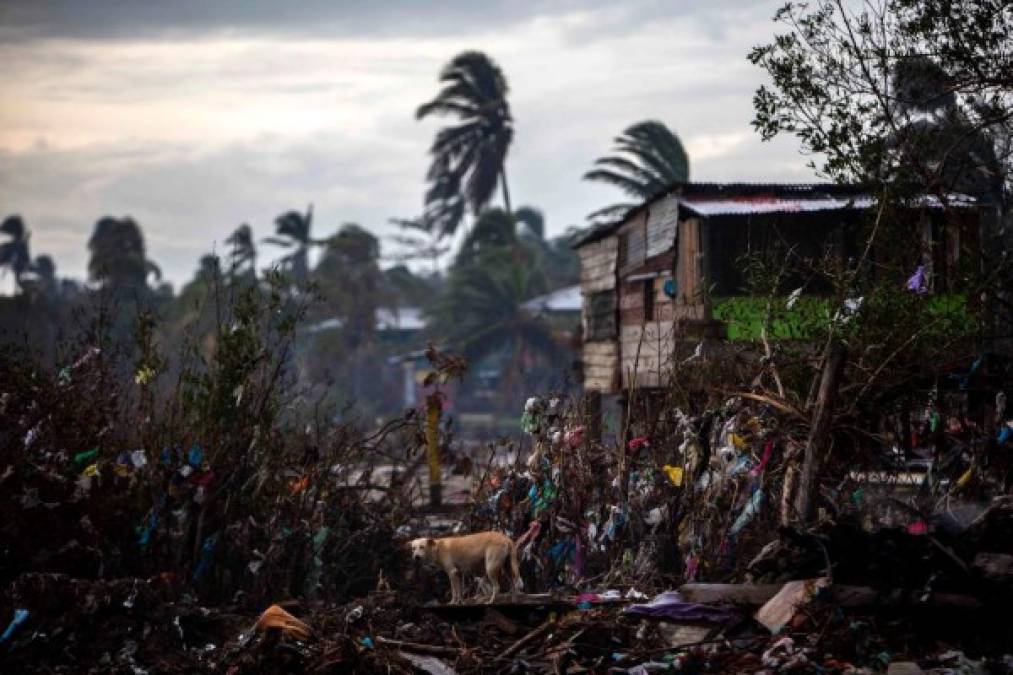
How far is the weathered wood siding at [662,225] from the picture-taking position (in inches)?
659

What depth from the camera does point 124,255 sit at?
55.3 m

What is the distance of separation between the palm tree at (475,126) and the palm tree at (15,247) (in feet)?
125

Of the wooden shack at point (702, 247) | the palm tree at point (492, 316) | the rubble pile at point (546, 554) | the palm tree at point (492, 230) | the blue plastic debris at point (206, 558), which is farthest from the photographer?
the palm tree at point (492, 230)

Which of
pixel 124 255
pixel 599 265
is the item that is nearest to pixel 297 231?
pixel 124 255

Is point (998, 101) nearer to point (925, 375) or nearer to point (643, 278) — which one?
point (925, 375)

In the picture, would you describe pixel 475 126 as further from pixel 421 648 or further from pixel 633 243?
pixel 421 648

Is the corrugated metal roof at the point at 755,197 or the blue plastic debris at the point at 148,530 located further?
the corrugated metal roof at the point at 755,197

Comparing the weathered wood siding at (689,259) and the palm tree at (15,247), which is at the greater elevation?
the palm tree at (15,247)

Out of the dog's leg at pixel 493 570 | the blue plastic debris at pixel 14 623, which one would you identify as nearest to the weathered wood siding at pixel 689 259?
the dog's leg at pixel 493 570

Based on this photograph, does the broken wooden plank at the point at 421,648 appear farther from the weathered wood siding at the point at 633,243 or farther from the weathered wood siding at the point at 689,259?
the weathered wood siding at the point at 633,243

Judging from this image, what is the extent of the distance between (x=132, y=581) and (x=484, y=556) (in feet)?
8.43

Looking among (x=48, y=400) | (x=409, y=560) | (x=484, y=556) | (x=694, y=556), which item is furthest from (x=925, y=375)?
(x=48, y=400)

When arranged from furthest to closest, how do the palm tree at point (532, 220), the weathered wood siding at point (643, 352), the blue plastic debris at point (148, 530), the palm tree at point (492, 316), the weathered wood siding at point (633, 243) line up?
Answer: the palm tree at point (532, 220), the palm tree at point (492, 316), the weathered wood siding at point (633, 243), the weathered wood siding at point (643, 352), the blue plastic debris at point (148, 530)

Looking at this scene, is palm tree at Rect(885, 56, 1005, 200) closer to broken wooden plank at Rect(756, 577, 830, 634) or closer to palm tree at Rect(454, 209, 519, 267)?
broken wooden plank at Rect(756, 577, 830, 634)
